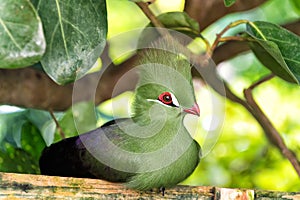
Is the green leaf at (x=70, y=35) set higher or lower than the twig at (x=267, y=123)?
higher

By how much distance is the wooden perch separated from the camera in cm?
82

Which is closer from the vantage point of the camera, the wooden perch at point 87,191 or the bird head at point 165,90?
the wooden perch at point 87,191

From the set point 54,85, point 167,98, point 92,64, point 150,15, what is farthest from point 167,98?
point 54,85

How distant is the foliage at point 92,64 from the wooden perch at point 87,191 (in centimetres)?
14

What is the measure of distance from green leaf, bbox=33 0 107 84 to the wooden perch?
5.5 inches

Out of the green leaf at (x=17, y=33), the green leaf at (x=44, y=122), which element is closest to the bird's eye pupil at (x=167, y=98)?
the green leaf at (x=17, y=33)

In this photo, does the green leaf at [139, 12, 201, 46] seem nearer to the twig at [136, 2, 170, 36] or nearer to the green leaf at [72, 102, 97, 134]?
the twig at [136, 2, 170, 36]

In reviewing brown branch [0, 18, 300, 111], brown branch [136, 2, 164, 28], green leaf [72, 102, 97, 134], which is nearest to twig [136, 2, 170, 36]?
brown branch [136, 2, 164, 28]

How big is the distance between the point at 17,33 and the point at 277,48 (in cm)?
40

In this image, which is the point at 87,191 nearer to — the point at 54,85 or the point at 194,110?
the point at 194,110

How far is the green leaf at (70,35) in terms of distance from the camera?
0.88 metres

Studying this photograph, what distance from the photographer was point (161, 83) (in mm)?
941

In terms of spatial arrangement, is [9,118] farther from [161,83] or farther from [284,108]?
[284,108]

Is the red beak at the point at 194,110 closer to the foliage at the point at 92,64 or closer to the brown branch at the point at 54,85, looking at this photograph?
the foliage at the point at 92,64
